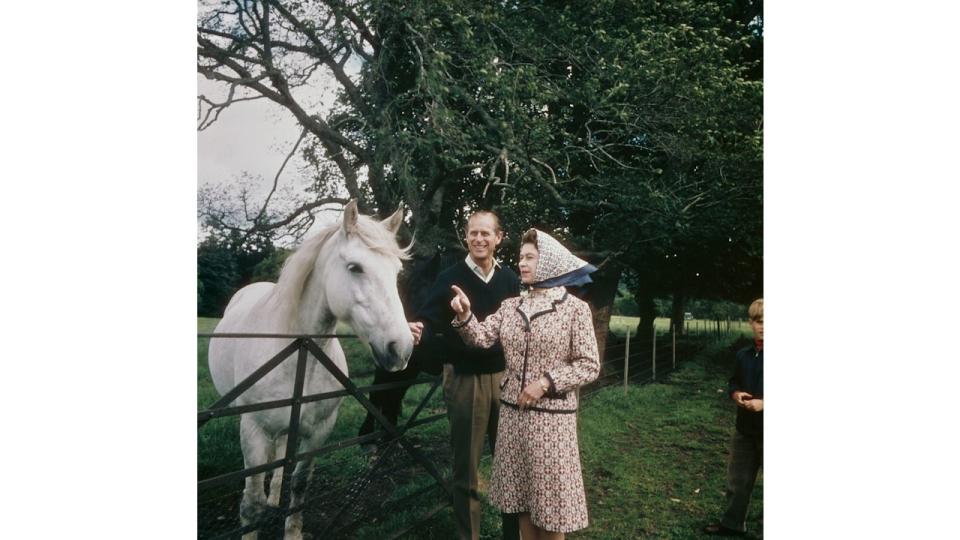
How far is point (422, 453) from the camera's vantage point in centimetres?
301

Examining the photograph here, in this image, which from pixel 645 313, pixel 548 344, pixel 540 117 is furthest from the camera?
pixel 540 117

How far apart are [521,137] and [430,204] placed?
23.8 inches

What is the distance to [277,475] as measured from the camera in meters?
2.75

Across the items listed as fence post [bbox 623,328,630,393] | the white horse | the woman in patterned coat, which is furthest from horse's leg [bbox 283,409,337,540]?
fence post [bbox 623,328,630,393]

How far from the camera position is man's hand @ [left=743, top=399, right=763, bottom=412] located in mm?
2725

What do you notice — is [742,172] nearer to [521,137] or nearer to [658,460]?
[521,137]

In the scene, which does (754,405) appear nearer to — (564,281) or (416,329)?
(564,281)

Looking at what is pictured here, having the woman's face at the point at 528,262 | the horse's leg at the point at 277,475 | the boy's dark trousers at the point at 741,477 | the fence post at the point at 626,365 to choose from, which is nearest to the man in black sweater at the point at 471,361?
the woman's face at the point at 528,262

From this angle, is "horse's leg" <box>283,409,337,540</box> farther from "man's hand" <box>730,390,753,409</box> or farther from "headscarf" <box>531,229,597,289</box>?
"man's hand" <box>730,390,753,409</box>

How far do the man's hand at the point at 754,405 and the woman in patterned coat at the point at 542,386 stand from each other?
916 millimetres

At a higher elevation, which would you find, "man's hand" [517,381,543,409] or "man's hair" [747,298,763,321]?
"man's hair" [747,298,763,321]

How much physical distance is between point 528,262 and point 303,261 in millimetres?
1091

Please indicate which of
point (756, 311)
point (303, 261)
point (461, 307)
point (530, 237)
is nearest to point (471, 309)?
point (461, 307)

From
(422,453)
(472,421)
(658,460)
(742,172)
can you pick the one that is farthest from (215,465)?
(742,172)
